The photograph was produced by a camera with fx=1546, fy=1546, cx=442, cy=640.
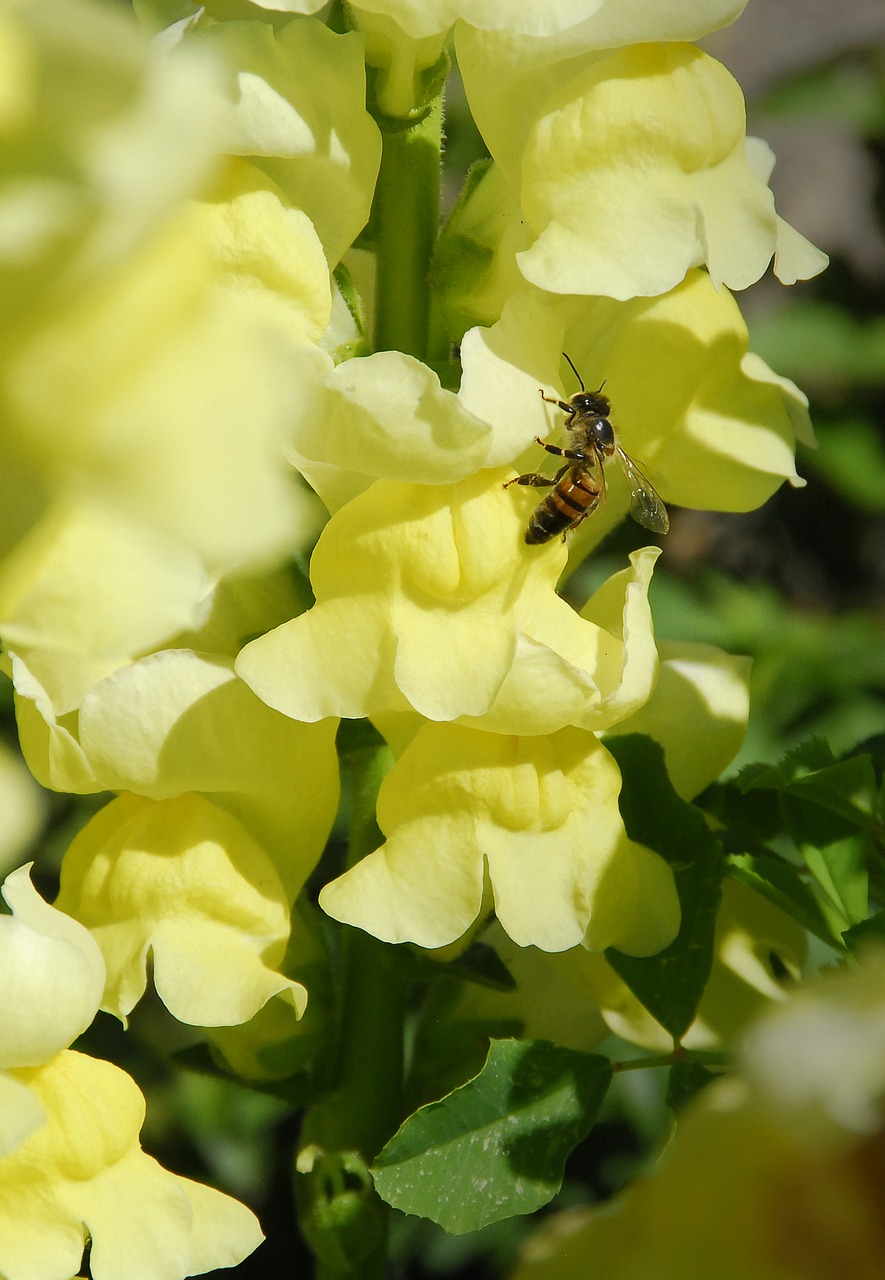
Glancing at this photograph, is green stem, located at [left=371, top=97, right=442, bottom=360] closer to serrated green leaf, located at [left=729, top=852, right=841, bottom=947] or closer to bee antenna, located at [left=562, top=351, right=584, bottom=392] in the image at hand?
bee antenna, located at [left=562, top=351, right=584, bottom=392]

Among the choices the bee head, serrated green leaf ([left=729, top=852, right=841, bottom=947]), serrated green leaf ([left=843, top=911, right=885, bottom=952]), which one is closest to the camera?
serrated green leaf ([left=843, top=911, right=885, bottom=952])

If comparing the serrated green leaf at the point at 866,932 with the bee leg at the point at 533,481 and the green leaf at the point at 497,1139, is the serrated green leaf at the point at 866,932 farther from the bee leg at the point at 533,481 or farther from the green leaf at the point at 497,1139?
the bee leg at the point at 533,481

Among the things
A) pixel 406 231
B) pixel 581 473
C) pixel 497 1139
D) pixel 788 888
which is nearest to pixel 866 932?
pixel 788 888

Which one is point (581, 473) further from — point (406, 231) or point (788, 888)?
point (788, 888)

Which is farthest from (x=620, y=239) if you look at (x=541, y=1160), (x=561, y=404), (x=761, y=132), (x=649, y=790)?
(x=761, y=132)

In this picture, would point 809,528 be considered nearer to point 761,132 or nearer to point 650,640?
point 761,132

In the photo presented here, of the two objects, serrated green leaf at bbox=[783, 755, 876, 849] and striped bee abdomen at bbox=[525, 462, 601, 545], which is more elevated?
striped bee abdomen at bbox=[525, 462, 601, 545]

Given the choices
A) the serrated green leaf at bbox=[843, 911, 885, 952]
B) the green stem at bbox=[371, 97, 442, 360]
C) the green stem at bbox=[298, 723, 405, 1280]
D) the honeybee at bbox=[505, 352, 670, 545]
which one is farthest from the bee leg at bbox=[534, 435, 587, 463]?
the serrated green leaf at bbox=[843, 911, 885, 952]
